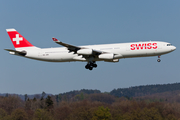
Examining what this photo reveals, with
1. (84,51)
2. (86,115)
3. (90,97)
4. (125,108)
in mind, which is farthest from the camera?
(90,97)

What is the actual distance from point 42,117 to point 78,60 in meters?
53.5

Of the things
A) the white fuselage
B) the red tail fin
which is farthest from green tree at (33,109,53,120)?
the white fuselage

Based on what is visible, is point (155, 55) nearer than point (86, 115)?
Yes

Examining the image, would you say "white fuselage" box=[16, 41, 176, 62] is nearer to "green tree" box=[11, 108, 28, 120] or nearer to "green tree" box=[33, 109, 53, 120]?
"green tree" box=[33, 109, 53, 120]

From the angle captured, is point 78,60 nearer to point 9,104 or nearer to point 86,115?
point 86,115

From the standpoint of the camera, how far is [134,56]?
49.1m

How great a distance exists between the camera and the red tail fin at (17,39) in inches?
2232

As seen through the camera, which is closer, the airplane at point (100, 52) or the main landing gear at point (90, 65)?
the airplane at point (100, 52)

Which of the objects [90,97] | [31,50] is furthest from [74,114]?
[90,97]

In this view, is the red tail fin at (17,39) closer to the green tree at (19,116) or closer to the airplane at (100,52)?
the airplane at (100,52)

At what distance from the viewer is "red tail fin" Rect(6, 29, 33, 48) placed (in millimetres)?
56697

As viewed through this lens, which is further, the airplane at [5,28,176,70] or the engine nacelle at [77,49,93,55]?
the airplane at [5,28,176,70]

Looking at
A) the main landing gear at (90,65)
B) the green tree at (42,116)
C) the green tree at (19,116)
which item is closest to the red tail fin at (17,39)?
the main landing gear at (90,65)

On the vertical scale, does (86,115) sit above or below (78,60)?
below
